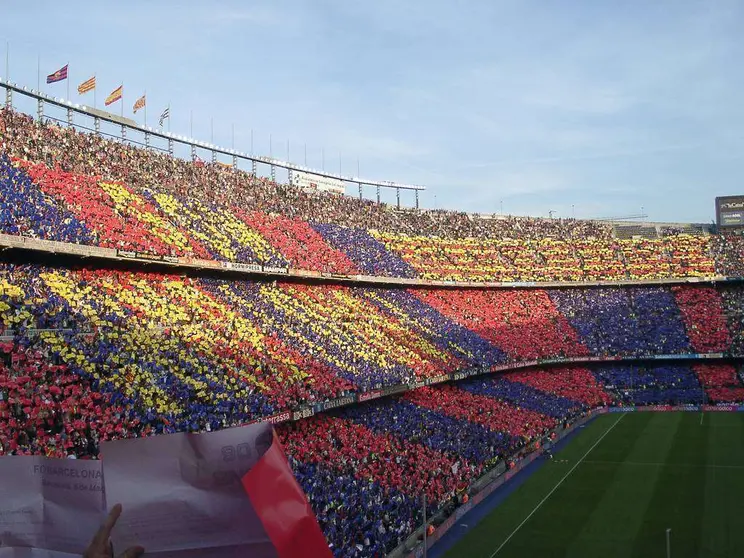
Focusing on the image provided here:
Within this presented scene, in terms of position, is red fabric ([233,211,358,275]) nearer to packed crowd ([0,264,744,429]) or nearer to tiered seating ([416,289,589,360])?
packed crowd ([0,264,744,429])

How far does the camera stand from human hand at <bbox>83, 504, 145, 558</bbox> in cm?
287

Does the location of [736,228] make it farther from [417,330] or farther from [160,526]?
[160,526]

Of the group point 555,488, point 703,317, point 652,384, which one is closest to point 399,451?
point 555,488

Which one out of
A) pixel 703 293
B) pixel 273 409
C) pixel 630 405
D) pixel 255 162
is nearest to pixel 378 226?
pixel 255 162

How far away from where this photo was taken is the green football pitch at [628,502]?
979 inches

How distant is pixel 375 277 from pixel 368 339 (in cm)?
866

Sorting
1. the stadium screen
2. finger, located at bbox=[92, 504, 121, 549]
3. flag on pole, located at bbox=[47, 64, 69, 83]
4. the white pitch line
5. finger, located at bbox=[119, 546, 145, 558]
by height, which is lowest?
the white pitch line

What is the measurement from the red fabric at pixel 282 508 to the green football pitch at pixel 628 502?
23.3 metres

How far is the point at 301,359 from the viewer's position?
114 feet

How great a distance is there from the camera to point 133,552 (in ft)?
9.38

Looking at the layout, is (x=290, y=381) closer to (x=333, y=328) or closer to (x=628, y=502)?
(x=333, y=328)

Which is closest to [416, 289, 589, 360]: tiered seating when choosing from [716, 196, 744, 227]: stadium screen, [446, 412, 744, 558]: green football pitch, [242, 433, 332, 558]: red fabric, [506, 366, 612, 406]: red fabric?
[506, 366, 612, 406]: red fabric

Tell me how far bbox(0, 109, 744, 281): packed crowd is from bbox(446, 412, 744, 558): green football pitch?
756 inches

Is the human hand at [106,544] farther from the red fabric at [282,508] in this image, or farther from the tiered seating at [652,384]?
the tiered seating at [652,384]
